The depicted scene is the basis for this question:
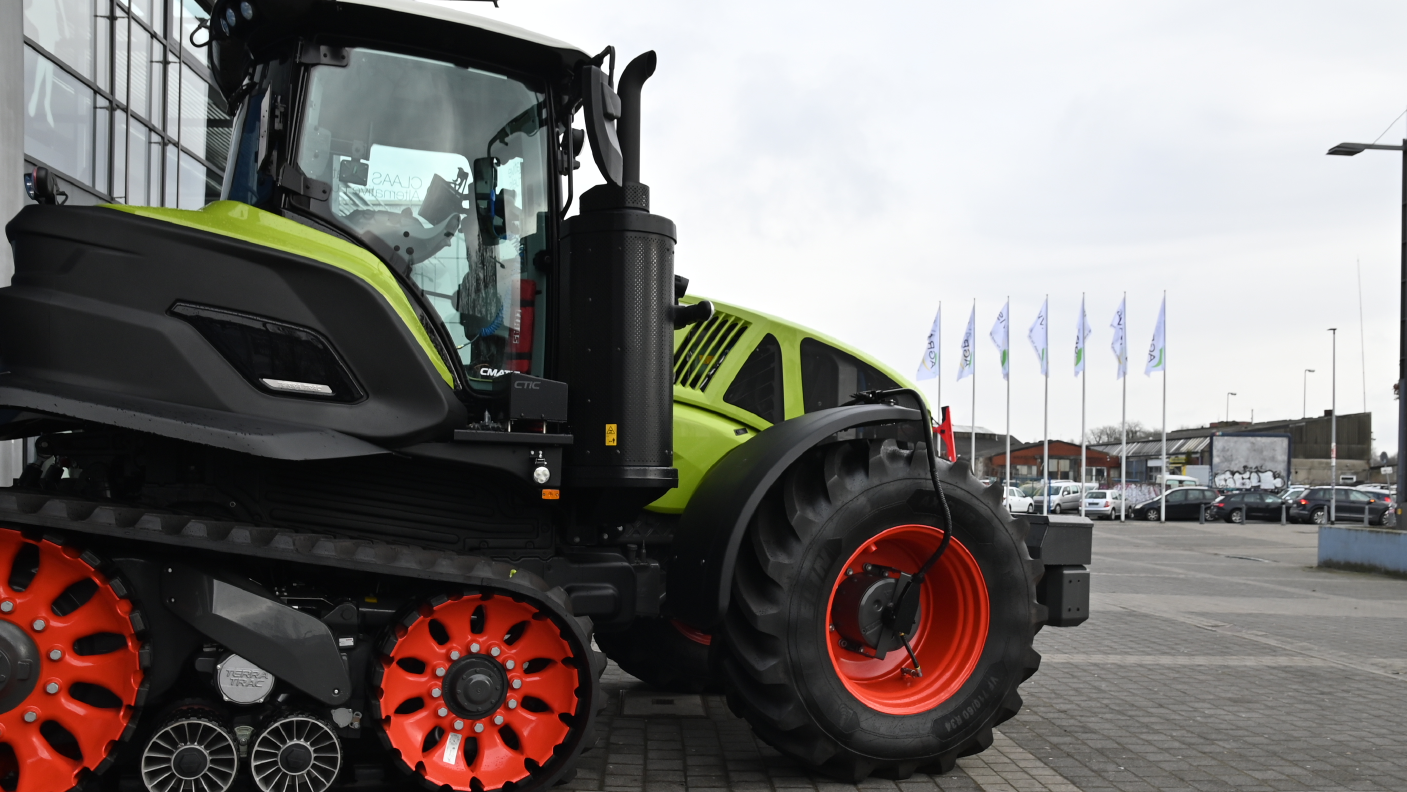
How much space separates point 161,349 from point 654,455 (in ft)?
5.94

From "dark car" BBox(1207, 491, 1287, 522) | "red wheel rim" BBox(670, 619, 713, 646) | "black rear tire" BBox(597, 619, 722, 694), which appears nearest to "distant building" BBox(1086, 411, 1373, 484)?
"dark car" BBox(1207, 491, 1287, 522)

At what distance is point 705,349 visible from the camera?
5.31 metres

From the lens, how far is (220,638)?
12.1 ft

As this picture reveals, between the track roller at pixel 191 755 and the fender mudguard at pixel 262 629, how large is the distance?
266 millimetres

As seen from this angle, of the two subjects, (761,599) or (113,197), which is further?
(113,197)

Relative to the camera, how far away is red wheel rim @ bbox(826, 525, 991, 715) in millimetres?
4766

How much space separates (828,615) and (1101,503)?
4399 cm

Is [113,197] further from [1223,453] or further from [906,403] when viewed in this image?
[1223,453]

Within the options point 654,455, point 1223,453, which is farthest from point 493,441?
point 1223,453

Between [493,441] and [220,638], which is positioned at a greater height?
[493,441]

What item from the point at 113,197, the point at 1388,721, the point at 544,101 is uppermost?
the point at 113,197

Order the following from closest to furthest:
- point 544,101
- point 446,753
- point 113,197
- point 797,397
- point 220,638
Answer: point 220,638 → point 446,753 → point 544,101 → point 797,397 → point 113,197

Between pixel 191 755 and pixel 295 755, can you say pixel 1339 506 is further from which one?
pixel 191 755

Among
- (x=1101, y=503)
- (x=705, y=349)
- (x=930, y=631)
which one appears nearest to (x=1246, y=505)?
(x=1101, y=503)
